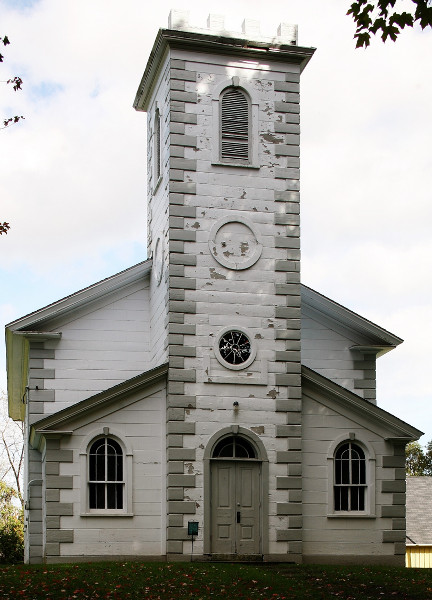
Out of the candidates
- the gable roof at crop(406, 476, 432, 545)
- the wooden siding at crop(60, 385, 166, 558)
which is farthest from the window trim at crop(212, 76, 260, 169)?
the gable roof at crop(406, 476, 432, 545)

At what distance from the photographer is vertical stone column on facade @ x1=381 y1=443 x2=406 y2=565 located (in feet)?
81.8

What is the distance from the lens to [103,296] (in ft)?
89.5

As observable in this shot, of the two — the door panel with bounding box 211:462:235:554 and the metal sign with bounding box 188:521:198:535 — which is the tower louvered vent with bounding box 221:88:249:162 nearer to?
the door panel with bounding box 211:462:235:554

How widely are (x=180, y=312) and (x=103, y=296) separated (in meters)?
3.40

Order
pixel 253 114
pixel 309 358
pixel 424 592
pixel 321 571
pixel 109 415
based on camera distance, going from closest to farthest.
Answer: pixel 424 592 → pixel 321 571 → pixel 109 415 → pixel 253 114 → pixel 309 358

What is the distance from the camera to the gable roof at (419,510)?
43.1 metres

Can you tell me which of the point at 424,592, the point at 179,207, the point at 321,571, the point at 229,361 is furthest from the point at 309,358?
the point at 424,592

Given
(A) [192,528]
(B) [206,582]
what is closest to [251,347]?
(A) [192,528]

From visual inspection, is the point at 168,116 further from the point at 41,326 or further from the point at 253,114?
the point at 41,326

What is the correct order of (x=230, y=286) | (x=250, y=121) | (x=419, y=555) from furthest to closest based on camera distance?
(x=419, y=555), (x=250, y=121), (x=230, y=286)

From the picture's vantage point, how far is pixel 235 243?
82.7 ft

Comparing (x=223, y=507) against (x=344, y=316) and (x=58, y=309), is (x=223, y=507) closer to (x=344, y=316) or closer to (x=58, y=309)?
(x=58, y=309)

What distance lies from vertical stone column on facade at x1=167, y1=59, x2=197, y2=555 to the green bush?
19.2 m

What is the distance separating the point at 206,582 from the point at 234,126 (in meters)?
11.2
